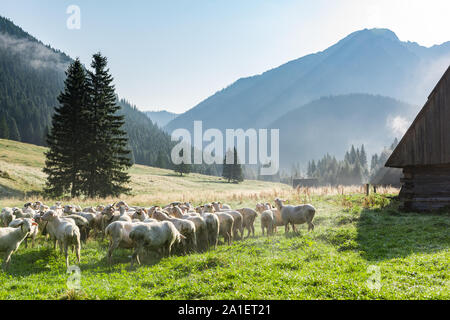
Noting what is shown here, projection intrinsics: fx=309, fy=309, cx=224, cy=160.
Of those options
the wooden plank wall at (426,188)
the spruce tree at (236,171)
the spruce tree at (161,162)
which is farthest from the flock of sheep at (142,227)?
the spruce tree at (161,162)

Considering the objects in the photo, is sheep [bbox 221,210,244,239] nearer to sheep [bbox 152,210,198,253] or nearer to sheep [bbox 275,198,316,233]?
sheep [bbox 275,198,316,233]

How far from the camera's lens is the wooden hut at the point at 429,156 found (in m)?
18.5

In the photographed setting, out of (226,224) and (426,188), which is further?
(426,188)

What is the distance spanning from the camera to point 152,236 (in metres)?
9.90

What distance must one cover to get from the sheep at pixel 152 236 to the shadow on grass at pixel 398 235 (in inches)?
252

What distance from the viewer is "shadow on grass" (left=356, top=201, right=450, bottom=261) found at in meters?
10.5

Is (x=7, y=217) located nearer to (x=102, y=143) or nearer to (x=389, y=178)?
(x=102, y=143)

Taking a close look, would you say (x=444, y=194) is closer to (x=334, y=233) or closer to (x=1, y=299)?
(x=334, y=233)

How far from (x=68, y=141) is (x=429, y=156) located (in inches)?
1397

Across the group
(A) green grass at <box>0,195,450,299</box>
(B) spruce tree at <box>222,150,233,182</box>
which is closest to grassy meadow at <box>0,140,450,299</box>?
(A) green grass at <box>0,195,450,299</box>

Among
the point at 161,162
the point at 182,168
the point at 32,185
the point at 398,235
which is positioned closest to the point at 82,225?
the point at 398,235

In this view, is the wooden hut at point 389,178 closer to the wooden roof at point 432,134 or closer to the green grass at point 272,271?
the wooden roof at point 432,134
